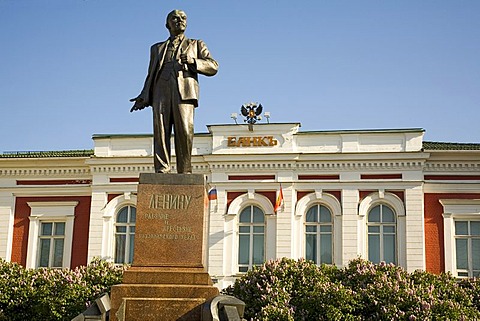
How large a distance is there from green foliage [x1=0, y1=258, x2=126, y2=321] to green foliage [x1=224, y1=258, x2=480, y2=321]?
13.3 ft

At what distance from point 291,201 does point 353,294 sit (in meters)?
7.21

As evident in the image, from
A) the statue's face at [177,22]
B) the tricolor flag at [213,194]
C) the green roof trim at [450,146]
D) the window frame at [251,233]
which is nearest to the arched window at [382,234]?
the green roof trim at [450,146]

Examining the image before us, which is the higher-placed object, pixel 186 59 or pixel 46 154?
pixel 46 154

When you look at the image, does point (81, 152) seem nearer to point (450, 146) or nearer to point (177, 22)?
point (450, 146)

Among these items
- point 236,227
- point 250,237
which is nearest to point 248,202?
point 236,227

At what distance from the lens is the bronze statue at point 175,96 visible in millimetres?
11352

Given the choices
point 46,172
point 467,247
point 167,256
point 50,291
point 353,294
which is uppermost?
point 46,172

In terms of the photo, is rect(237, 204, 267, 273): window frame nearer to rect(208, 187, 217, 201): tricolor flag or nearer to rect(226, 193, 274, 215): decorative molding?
rect(226, 193, 274, 215): decorative molding

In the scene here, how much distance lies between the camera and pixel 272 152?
27.5 meters

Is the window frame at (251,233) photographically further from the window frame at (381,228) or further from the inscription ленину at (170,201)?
the inscription ленину at (170,201)

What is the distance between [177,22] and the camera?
1175cm

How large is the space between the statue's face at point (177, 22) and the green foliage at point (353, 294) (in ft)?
32.5

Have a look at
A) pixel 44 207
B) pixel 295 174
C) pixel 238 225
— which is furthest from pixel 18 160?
pixel 295 174

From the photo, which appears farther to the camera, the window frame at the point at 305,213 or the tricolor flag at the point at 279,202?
the tricolor flag at the point at 279,202
